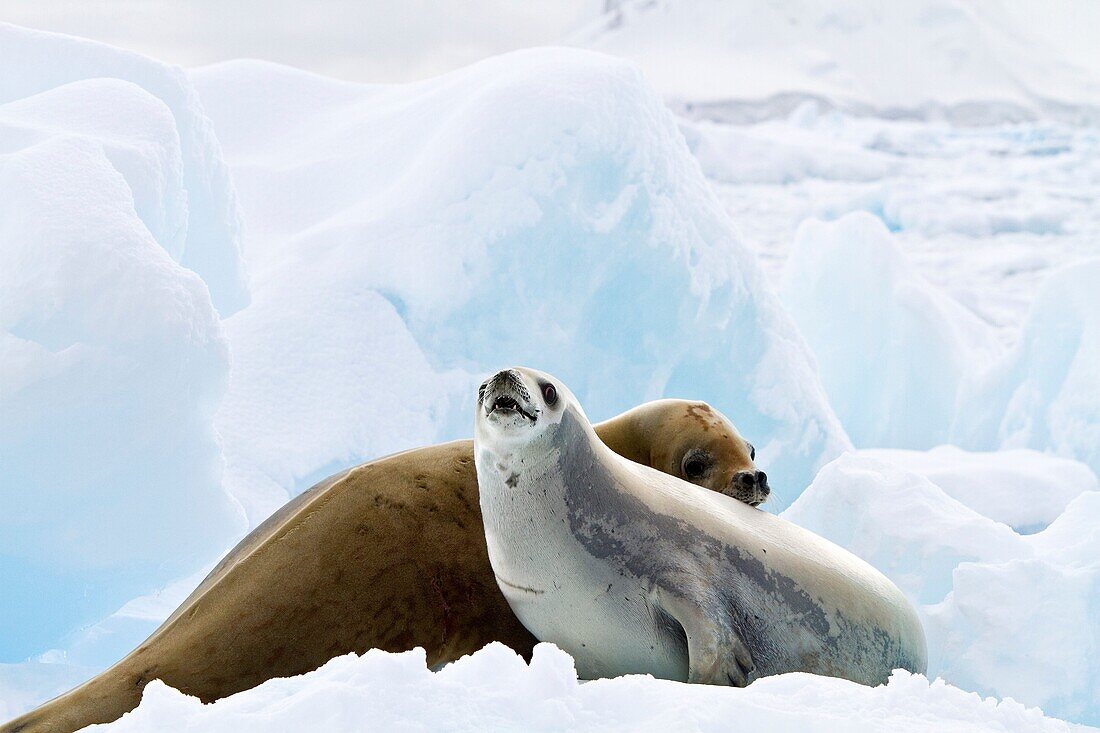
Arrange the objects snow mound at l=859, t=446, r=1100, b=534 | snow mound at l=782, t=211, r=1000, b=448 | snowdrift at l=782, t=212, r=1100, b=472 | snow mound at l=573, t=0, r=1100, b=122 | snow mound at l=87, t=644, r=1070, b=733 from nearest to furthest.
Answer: snow mound at l=87, t=644, r=1070, b=733, snow mound at l=859, t=446, r=1100, b=534, snowdrift at l=782, t=212, r=1100, b=472, snow mound at l=782, t=211, r=1000, b=448, snow mound at l=573, t=0, r=1100, b=122

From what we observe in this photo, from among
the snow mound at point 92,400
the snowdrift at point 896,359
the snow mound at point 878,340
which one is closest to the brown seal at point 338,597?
the snow mound at point 92,400

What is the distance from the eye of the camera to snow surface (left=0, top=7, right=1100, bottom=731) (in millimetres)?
3920

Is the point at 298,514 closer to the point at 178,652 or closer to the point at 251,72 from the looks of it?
the point at 178,652

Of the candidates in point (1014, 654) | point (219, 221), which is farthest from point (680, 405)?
point (219, 221)

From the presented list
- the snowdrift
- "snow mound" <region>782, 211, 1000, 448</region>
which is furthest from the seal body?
"snow mound" <region>782, 211, 1000, 448</region>

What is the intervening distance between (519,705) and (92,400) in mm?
3985

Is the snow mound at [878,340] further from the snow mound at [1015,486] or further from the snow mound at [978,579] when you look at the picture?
the snow mound at [978,579]

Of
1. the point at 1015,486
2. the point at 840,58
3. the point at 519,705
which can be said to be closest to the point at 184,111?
the point at 519,705

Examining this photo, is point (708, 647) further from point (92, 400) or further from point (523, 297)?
point (523, 297)

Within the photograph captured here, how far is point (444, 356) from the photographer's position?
6945 mm

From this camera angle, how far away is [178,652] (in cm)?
239

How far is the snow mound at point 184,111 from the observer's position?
7066mm

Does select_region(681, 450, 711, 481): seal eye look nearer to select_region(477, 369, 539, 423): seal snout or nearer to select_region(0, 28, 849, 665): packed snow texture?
select_region(477, 369, 539, 423): seal snout

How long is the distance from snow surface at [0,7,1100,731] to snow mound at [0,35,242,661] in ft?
0.05
